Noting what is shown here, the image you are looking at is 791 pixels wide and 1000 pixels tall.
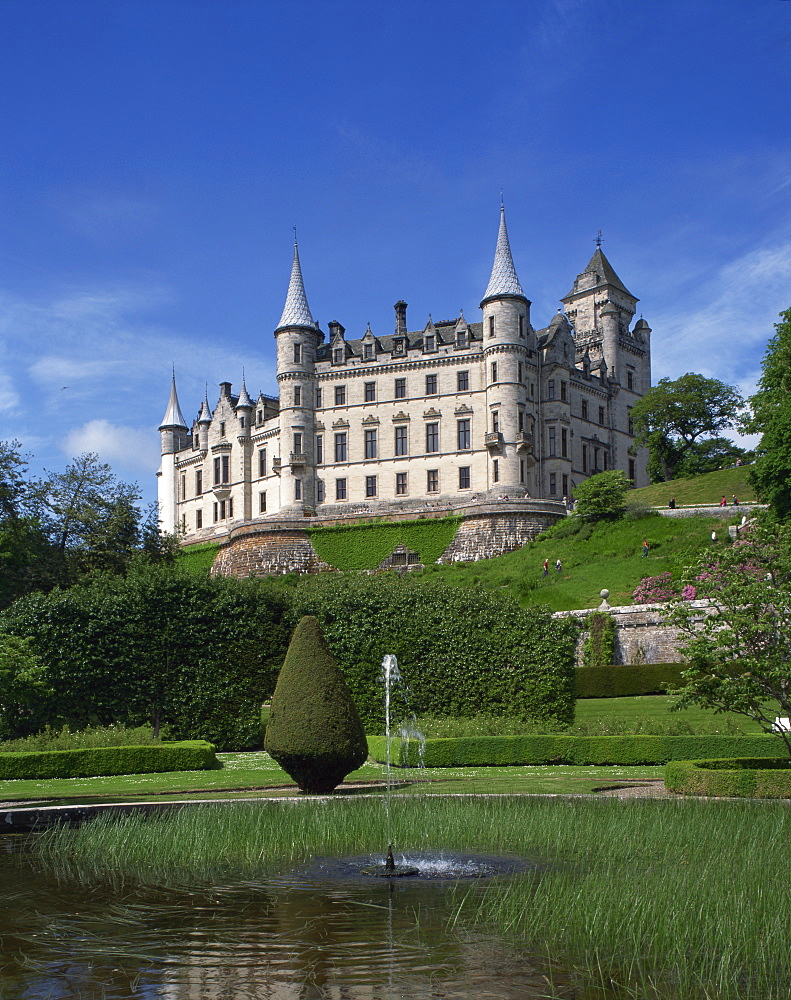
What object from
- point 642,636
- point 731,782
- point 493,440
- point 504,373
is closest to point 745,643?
point 731,782

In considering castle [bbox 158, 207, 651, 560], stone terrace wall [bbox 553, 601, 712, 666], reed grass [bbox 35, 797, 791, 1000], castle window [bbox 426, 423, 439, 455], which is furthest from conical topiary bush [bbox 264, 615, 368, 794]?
castle window [bbox 426, 423, 439, 455]

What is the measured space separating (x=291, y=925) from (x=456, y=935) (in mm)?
1387

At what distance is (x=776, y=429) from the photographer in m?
34.1

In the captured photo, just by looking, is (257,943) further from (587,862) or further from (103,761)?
(103,761)

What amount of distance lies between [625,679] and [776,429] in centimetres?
1045

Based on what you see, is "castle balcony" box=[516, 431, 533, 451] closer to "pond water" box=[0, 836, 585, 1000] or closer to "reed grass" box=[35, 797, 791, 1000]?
"reed grass" box=[35, 797, 791, 1000]

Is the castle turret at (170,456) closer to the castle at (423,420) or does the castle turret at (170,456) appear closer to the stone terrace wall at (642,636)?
the castle at (423,420)

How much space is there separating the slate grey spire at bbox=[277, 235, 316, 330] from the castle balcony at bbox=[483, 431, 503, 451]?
14.8 meters

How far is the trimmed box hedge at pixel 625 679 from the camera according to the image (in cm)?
3066

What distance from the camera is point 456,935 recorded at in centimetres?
766

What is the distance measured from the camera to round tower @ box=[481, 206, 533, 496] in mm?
60875

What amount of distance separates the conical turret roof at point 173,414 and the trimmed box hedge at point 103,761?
62.7 metres

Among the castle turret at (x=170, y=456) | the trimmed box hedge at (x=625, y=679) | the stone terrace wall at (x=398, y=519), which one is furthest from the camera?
the castle turret at (x=170, y=456)

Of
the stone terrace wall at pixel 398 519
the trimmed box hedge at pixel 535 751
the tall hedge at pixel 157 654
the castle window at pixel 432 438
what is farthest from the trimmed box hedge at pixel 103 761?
the castle window at pixel 432 438
